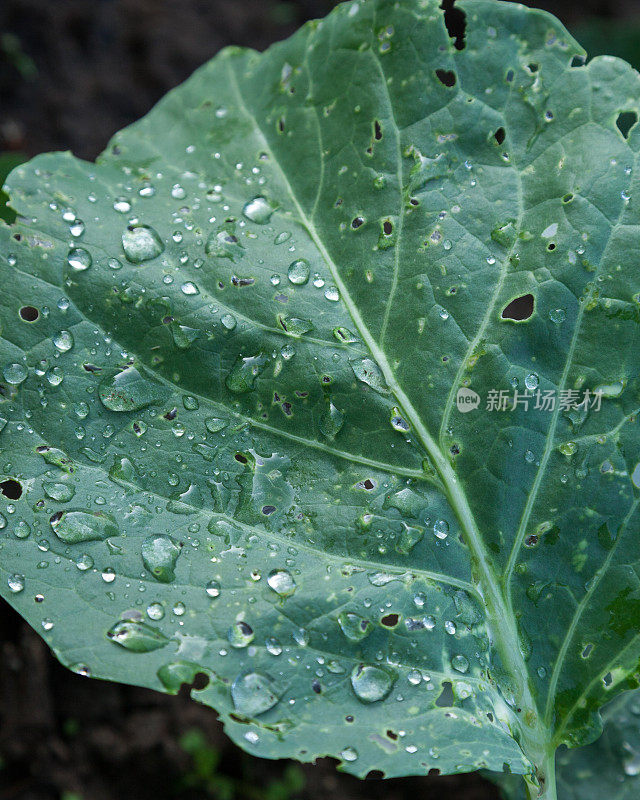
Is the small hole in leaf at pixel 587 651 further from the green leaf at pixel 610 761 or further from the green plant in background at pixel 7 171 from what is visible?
the green plant in background at pixel 7 171

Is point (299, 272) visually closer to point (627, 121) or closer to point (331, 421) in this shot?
point (331, 421)

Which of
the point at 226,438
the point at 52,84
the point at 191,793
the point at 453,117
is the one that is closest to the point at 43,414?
the point at 226,438

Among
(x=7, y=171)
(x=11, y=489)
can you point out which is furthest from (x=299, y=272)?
(x=7, y=171)

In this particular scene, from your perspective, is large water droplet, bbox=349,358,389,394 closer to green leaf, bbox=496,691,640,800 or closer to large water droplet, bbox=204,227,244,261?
large water droplet, bbox=204,227,244,261

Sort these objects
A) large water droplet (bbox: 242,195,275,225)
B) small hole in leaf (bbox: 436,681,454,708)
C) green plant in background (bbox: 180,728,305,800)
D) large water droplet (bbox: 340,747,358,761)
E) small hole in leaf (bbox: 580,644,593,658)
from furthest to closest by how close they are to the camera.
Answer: green plant in background (bbox: 180,728,305,800) < large water droplet (bbox: 242,195,275,225) < small hole in leaf (bbox: 580,644,593,658) < small hole in leaf (bbox: 436,681,454,708) < large water droplet (bbox: 340,747,358,761)

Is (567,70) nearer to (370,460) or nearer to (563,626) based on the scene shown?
(370,460)

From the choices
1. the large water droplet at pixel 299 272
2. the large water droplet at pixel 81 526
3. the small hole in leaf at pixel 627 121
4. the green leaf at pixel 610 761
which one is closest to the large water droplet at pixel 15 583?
the large water droplet at pixel 81 526

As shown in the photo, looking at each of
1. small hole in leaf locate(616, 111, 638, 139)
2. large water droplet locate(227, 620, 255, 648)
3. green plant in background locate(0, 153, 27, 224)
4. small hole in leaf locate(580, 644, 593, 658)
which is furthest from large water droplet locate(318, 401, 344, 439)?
green plant in background locate(0, 153, 27, 224)
